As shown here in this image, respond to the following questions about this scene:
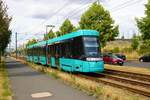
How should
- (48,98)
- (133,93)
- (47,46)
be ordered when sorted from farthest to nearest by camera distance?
(47,46) < (133,93) < (48,98)

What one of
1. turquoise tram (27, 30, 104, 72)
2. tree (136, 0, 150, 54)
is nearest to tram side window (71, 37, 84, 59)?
turquoise tram (27, 30, 104, 72)

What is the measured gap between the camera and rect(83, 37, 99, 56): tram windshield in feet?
83.2

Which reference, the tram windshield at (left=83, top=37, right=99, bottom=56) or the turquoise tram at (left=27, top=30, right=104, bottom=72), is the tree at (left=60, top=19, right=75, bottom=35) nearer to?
the turquoise tram at (left=27, top=30, right=104, bottom=72)

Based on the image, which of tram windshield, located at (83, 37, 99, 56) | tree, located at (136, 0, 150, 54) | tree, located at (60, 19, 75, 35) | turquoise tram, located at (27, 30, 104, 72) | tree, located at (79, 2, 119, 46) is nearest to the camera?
turquoise tram, located at (27, 30, 104, 72)

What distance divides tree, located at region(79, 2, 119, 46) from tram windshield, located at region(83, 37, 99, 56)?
30225 mm

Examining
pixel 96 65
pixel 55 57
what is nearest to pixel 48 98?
pixel 96 65

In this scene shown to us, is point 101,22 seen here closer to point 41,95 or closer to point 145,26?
point 145,26

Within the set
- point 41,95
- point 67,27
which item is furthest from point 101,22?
point 41,95

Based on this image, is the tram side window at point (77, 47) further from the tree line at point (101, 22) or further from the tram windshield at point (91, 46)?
the tree line at point (101, 22)

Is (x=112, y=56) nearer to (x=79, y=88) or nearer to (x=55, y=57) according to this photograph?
(x=55, y=57)

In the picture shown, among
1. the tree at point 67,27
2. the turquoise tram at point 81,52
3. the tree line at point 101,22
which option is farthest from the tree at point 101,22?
the turquoise tram at point 81,52

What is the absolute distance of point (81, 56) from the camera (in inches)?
1003

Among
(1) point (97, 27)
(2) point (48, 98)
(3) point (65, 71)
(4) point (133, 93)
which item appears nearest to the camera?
(2) point (48, 98)

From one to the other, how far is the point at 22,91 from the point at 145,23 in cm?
3333
